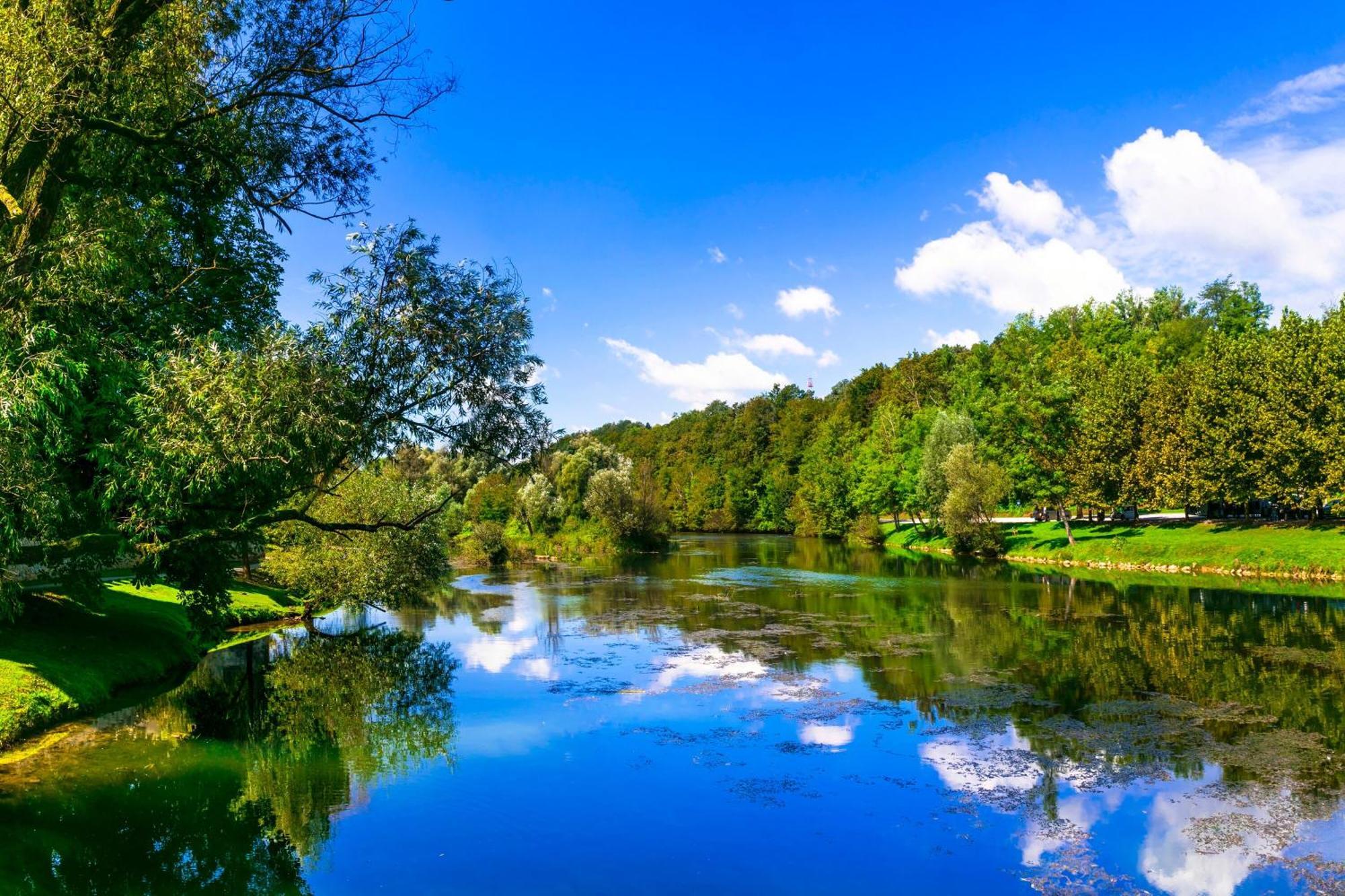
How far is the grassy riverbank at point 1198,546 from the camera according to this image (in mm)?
43375

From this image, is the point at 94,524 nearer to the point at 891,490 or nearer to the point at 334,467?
the point at 334,467

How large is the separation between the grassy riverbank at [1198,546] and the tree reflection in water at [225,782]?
44.3m

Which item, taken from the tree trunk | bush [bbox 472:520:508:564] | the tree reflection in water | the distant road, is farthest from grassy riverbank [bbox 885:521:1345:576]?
the tree reflection in water

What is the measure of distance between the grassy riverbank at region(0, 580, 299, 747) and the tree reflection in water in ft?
5.12

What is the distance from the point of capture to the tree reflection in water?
11.7 metres

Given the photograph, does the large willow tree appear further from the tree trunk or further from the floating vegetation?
the tree trunk

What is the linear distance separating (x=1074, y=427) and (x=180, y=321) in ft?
208

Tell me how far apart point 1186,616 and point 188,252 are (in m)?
36.9

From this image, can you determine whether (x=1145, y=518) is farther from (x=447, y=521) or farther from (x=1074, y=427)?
(x=447, y=521)

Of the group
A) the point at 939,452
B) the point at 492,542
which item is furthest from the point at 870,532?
the point at 492,542

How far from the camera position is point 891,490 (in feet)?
275

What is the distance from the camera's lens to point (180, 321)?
1723cm

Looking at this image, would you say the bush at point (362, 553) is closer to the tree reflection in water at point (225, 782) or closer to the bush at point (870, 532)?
the tree reflection in water at point (225, 782)

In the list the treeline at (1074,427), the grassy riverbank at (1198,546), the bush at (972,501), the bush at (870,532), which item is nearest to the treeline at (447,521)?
the bush at (870,532)
